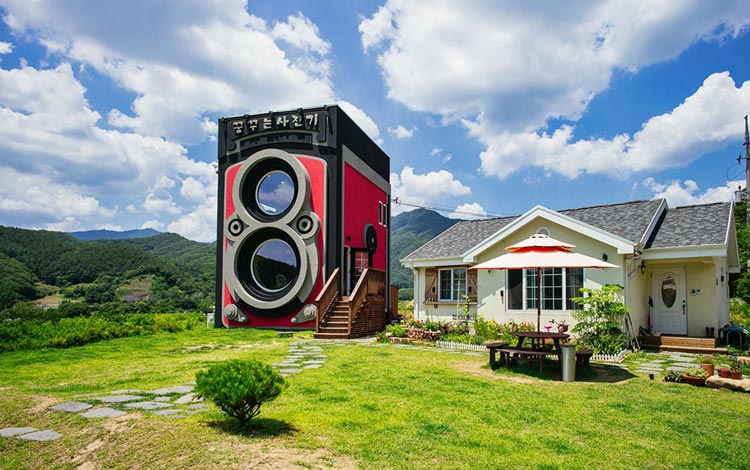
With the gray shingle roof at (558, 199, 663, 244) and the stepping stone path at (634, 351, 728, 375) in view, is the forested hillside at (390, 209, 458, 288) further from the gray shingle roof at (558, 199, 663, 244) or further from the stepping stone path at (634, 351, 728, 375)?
the stepping stone path at (634, 351, 728, 375)

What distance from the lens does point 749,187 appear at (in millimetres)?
20859

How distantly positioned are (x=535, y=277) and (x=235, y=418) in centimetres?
1024

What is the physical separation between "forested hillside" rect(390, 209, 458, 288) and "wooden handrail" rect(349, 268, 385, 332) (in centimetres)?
6353

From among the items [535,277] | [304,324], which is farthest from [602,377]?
[304,324]

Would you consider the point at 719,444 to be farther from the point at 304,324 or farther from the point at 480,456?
the point at 304,324

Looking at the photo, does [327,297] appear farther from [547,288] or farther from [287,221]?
[547,288]

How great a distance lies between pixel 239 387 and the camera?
450 centimetres

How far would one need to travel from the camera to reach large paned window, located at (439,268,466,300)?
15.4 meters

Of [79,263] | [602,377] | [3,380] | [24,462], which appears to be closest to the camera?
[24,462]

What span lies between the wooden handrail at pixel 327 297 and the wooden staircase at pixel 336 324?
0.15 meters

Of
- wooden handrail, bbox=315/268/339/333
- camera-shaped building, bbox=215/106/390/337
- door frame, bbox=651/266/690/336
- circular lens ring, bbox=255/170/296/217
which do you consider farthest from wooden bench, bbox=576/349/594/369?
circular lens ring, bbox=255/170/296/217

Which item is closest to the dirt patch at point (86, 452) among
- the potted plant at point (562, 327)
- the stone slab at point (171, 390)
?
the stone slab at point (171, 390)

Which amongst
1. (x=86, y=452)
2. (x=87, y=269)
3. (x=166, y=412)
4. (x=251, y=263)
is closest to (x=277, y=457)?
(x=86, y=452)

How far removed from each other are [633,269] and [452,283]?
17.3 ft
